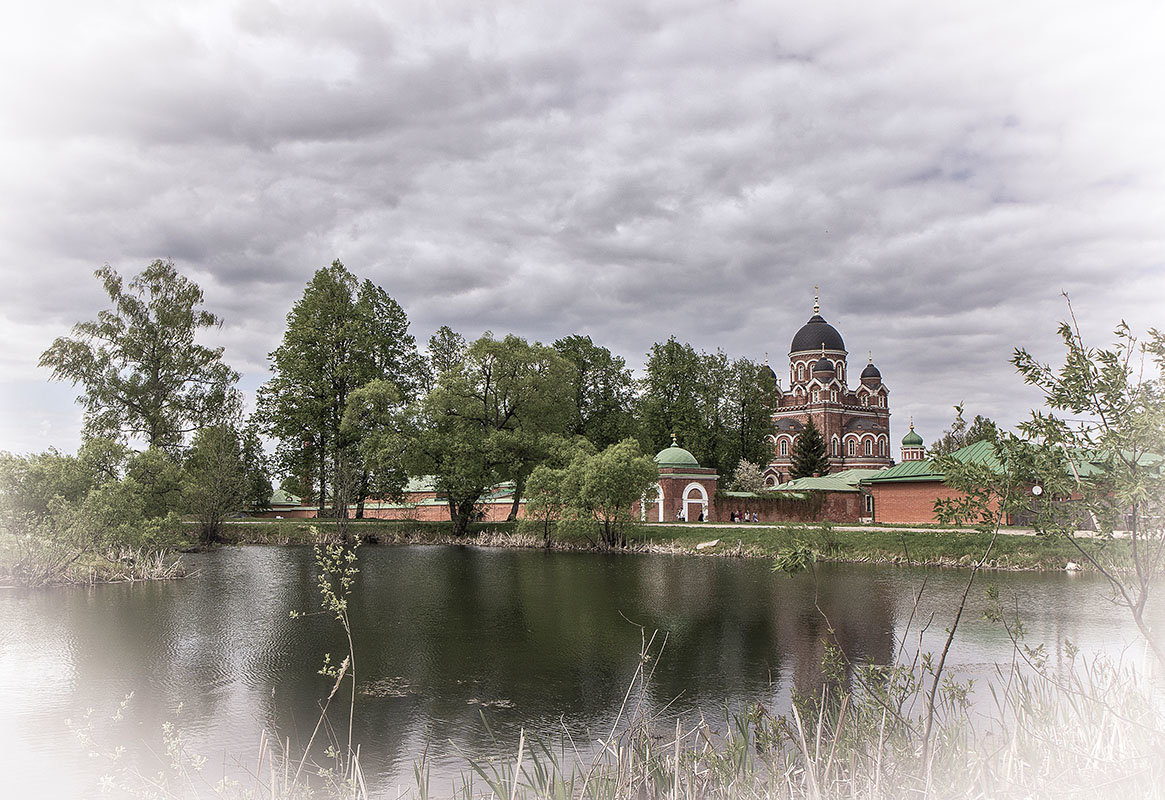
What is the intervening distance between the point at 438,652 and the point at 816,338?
222ft

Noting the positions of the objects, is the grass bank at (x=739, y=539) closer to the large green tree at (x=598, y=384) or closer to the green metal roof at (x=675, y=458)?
the green metal roof at (x=675, y=458)

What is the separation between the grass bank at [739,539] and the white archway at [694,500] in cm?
720

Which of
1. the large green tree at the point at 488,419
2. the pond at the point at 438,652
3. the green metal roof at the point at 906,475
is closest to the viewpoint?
the pond at the point at 438,652

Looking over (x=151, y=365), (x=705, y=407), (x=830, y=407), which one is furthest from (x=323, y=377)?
(x=830, y=407)

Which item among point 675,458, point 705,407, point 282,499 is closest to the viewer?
point 675,458

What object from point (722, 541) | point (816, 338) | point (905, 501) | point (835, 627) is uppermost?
point (816, 338)

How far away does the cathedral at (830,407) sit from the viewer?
7188 centimetres

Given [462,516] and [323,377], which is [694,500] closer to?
[462,516]

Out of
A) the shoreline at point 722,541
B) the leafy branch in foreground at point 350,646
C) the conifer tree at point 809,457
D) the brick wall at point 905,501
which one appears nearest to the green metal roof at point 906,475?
the brick wall at point 905,501

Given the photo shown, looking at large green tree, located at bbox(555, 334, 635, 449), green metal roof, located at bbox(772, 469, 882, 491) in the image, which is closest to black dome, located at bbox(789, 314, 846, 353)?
green metal roof, located at bbox(772, 469, 882, 491)

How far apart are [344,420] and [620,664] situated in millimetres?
29312

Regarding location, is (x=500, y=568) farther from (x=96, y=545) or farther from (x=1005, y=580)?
(x=1005, y=580)

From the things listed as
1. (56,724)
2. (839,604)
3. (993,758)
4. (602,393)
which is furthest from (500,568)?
(602,393)

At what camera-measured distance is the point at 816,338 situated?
75312mm
